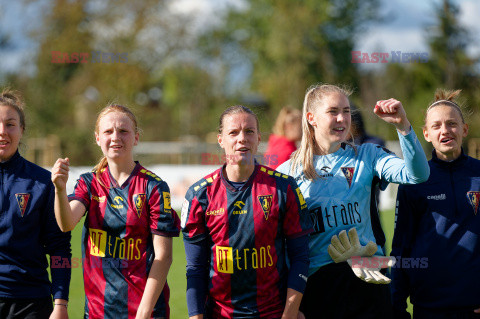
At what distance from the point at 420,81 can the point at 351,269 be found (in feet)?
117

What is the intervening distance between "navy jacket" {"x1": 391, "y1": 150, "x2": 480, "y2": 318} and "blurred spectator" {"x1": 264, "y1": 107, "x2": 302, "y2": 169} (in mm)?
2963

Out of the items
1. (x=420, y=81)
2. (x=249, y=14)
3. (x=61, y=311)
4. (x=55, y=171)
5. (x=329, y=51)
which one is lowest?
(x=61, y=311)

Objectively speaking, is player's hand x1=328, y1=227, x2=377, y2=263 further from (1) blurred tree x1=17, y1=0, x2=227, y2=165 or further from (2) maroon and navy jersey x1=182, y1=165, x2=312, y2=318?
(1) blurred tree x1=17, y1=0, x2=227, y2=165

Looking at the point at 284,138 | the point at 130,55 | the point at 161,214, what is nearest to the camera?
the point at 161,214

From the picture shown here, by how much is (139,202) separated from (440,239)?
6.18 ft

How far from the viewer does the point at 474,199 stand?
11.3 feet

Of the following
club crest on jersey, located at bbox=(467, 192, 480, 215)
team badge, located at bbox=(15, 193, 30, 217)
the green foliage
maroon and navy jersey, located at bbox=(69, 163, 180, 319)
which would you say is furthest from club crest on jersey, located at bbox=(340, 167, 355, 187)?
the green foliage

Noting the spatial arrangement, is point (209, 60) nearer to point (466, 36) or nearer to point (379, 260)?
point (466, 36)

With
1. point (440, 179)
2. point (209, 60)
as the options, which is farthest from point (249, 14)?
point (440, 179)

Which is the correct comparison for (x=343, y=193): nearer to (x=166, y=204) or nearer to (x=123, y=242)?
(x=166, y=204)

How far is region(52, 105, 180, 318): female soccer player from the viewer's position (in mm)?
3104

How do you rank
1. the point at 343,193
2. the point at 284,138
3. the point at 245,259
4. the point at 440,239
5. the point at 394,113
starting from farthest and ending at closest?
the point at 284,138, the point at 440,239, the point at 343,193, the point at 245,259, the point at 394,113

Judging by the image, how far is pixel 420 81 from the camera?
1435 inches

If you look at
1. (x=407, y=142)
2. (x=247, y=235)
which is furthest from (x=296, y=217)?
(x=407, y=142)
